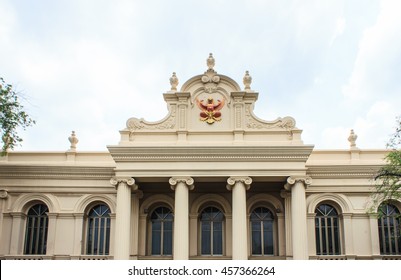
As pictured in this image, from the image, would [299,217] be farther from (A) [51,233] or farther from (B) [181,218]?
(A) [51,233]

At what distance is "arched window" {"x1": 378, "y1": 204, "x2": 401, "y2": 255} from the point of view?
2075 centimetres

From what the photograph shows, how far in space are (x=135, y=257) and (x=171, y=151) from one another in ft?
16.1

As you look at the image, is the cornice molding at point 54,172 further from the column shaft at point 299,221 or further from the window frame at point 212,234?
the column shaft at point 299,221

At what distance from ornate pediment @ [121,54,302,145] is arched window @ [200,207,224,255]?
3.63m

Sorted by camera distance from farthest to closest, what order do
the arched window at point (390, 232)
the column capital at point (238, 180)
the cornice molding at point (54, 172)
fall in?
A: 1. the cornice molding at point (54, 172)
2. the arched window at point (390, 232)
3. the column capital at point (238, 180)

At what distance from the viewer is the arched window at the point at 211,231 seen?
21.1 metres

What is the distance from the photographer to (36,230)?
70.4 ft

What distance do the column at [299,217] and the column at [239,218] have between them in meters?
1.82

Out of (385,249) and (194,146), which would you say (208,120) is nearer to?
(194,146)

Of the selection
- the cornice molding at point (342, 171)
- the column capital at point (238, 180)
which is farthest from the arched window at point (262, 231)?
the column capital at point (238, 180)

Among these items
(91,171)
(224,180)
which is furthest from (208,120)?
(91,171)

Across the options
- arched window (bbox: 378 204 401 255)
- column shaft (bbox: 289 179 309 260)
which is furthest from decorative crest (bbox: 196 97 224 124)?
arched window (bbox: 378 204 401 255)

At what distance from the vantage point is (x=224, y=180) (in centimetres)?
1970

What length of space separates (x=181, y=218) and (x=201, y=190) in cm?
289
